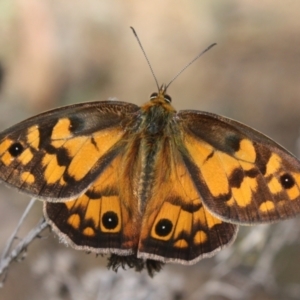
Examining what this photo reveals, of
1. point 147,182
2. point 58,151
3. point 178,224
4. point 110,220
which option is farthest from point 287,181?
point 58,151

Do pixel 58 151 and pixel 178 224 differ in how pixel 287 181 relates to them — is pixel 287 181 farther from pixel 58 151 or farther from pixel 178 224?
pixel 58 151

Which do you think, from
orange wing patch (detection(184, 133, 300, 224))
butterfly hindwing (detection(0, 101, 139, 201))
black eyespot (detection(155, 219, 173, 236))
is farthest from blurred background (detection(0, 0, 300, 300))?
orange wing patch (detection(184, 133, 300, 224))

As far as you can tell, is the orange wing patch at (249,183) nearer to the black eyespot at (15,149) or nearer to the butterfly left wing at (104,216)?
the butterfly left wing at (104,216)

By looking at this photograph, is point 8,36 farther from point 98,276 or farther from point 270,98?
point 98,276

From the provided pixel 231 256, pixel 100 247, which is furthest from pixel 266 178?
pixel 231 256

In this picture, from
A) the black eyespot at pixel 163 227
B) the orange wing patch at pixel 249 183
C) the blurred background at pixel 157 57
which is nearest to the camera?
the orange wing patch at pixel 249 183

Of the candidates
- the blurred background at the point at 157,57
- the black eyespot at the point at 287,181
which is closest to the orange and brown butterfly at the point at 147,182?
the black eyespot at the point at 287,181

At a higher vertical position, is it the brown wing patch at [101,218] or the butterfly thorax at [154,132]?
the butterfly thorax at [154,132]
